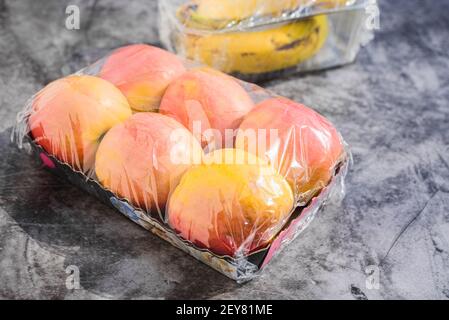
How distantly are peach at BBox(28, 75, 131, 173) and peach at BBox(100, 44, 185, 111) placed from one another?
31 millimetres

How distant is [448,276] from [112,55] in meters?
0.65

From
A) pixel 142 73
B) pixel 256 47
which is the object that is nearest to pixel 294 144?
pixel 142 73

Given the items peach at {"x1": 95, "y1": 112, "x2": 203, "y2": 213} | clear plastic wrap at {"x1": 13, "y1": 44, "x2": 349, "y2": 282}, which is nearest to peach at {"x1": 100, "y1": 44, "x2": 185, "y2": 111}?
clear plastic wrap at {"x1": 13, "y1": 44, "x2": 349, "y2": 282}

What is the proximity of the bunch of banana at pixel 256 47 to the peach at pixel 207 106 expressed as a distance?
0.87 ft

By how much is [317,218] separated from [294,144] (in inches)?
6.3

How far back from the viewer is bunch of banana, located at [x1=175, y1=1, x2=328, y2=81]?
1.30m

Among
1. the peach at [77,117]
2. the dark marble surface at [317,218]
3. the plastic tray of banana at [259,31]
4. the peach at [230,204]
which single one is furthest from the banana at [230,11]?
the peach at [230,204]

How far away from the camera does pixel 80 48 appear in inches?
57.4

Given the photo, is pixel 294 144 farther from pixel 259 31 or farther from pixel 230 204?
pixel 259 31

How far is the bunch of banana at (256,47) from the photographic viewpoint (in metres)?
1.30

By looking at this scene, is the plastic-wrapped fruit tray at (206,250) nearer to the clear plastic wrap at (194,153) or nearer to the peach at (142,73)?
the clear plastic wrap at (194,153)

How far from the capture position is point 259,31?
1306mm

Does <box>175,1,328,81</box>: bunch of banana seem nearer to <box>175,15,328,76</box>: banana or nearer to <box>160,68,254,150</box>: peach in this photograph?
<box>175,15,328,76</box>: banana
